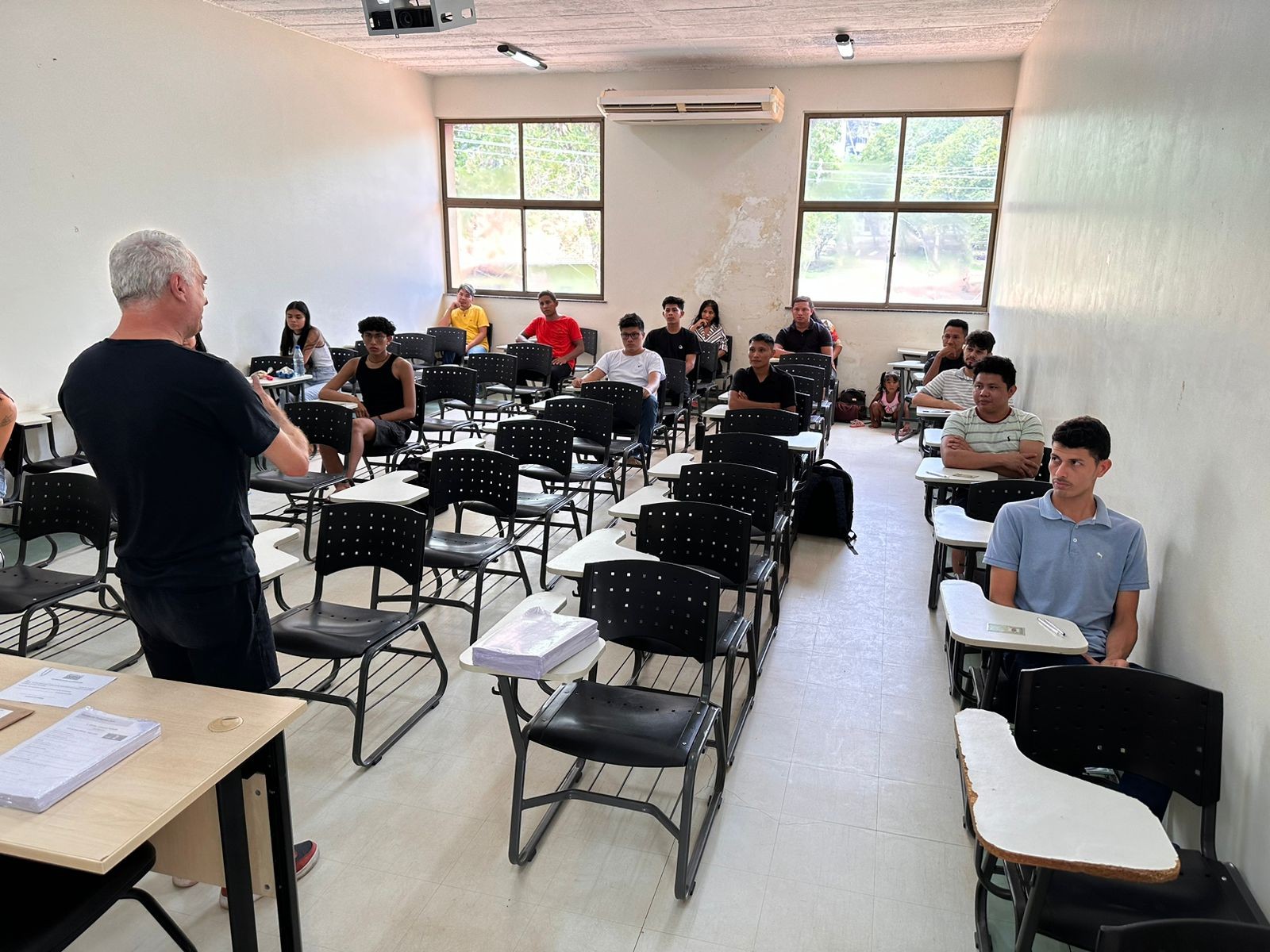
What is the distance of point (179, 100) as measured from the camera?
678 cm

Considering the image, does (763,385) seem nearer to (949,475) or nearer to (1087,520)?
(949,475)

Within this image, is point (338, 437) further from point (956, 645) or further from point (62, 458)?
point (956, 645)

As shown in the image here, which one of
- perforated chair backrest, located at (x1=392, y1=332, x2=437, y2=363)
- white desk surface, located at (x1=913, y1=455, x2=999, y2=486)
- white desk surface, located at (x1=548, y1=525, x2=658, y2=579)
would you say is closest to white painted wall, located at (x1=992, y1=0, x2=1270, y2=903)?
white desk surface, located at (x1=913, y1=455, x2=999, y2=486)

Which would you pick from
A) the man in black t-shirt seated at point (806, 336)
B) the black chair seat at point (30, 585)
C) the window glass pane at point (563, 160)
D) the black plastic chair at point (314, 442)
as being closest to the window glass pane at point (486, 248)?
the window glass pane at point (563, 160)

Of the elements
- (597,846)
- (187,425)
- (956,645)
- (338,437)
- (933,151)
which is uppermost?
(933,151)

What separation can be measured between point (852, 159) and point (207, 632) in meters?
8.90

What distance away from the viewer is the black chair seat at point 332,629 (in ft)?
9.54

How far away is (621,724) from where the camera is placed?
2428 millimetres

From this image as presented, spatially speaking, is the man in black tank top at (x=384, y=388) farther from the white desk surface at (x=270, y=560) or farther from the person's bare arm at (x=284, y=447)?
the person's bare arm at (x=284, y=447)

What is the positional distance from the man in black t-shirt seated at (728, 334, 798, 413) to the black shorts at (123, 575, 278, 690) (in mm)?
4119

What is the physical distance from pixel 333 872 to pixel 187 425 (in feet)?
4.54

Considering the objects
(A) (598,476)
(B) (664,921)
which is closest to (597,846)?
(B) (664,921)

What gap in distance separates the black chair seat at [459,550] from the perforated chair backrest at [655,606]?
111 centimetres

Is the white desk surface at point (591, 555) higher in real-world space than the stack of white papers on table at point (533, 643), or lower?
lower
